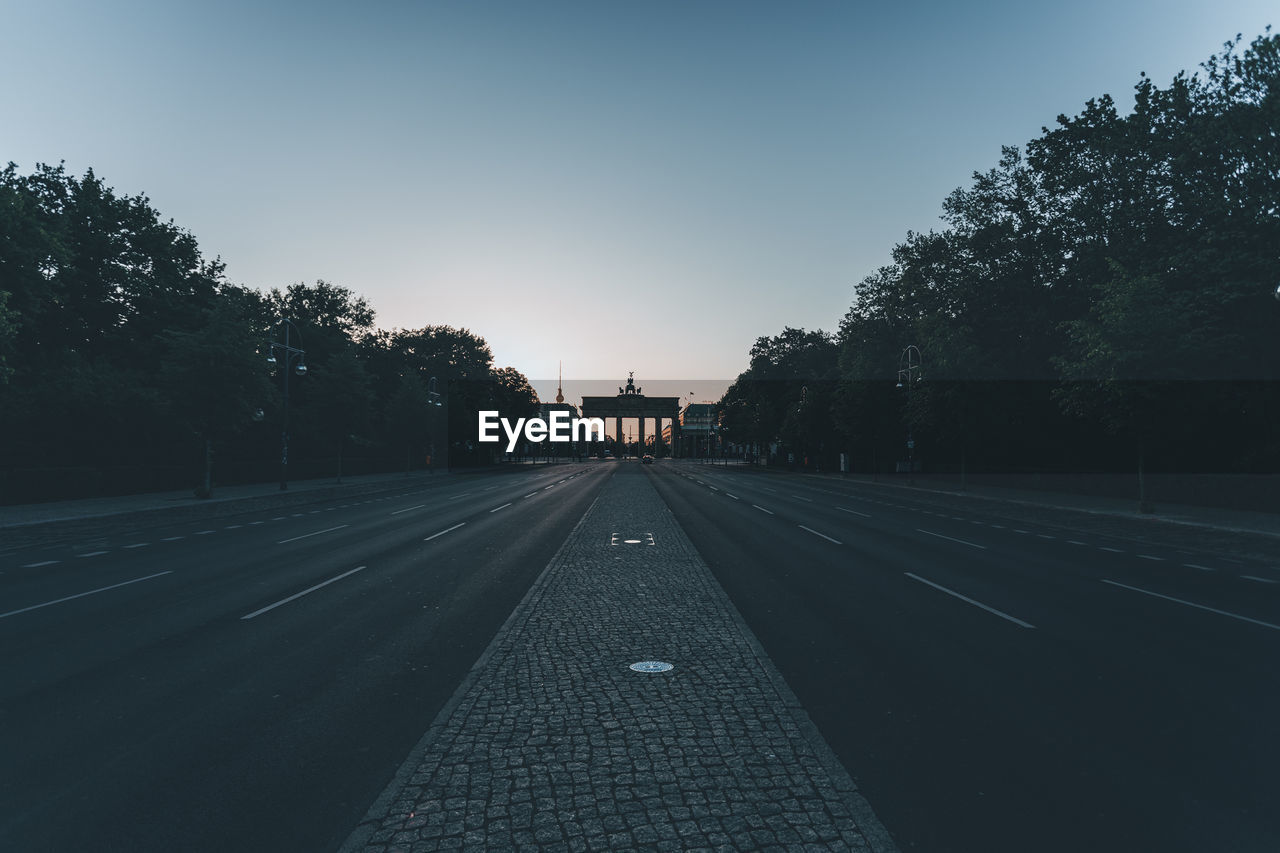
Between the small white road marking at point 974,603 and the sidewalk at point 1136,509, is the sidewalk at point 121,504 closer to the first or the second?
the small white road marking at point 974,603

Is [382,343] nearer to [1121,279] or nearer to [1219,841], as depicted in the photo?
[1121,279]

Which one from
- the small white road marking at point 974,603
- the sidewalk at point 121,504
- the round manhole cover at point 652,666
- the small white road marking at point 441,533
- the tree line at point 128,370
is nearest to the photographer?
the round manhole cover at point 652,666

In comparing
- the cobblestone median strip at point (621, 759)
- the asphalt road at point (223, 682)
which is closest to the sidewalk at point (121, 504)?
the asphalt road at point (223, 682)

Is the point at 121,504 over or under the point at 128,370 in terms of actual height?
under

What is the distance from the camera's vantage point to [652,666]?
655cm

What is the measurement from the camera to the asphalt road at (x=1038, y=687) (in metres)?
4.05

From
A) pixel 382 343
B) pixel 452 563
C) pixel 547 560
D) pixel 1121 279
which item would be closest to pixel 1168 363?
pixel 1121 279

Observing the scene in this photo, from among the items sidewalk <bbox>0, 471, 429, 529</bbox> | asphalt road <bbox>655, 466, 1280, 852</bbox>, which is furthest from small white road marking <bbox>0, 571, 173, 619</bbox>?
sidewalk <bbox>0, 471, 429, 529</bbox>

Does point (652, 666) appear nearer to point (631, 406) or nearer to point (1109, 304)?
point (1109, 304)

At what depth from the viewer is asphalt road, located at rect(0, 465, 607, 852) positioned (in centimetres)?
404

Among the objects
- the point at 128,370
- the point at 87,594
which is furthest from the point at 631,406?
the point at 87,594

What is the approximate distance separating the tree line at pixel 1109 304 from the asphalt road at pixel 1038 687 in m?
12.3

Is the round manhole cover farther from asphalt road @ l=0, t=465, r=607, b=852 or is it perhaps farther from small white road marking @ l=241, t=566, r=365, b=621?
small white road marking @ l=241, t=566, r=365, b=621

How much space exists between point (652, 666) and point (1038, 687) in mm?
3465
